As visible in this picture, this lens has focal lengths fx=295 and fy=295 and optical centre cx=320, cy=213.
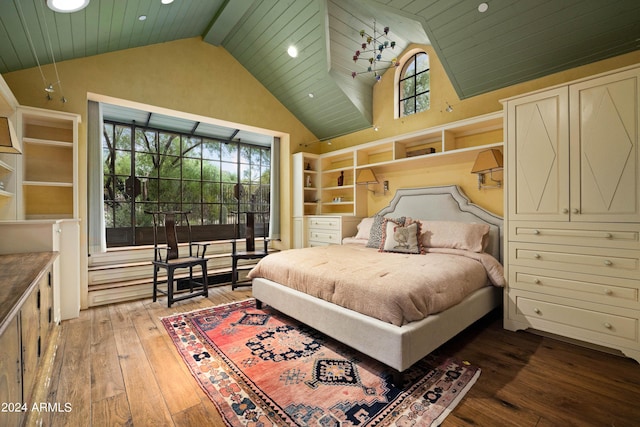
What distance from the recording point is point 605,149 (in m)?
2.19

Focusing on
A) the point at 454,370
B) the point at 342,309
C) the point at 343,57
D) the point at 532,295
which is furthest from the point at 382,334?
the point at 343,57

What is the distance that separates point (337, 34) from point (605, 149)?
10.2 feet

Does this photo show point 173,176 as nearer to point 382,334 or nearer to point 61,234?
point 61,234

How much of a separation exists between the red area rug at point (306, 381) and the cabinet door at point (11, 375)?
0.85 m

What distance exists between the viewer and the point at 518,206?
2590 millimetres

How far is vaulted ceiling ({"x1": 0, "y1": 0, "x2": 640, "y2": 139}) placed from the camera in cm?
247

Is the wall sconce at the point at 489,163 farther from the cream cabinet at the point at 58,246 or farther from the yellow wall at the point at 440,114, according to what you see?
the cream cabinet at the point at 58,246

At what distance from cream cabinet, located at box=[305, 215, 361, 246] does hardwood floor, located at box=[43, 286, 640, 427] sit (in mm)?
2207

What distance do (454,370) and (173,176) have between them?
4755mm

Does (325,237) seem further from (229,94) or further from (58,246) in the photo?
(58,246)

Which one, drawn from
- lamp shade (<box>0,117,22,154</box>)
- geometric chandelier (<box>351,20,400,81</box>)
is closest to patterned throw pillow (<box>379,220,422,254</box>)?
geometric chandelier (<box>351,20,400,81</box>)

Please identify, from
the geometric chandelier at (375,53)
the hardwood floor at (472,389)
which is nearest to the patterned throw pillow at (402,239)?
the hardwood floor at (472,389)

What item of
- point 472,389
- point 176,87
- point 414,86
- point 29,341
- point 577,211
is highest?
point 414,86

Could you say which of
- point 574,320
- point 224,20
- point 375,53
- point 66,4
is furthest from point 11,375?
point 375,53
